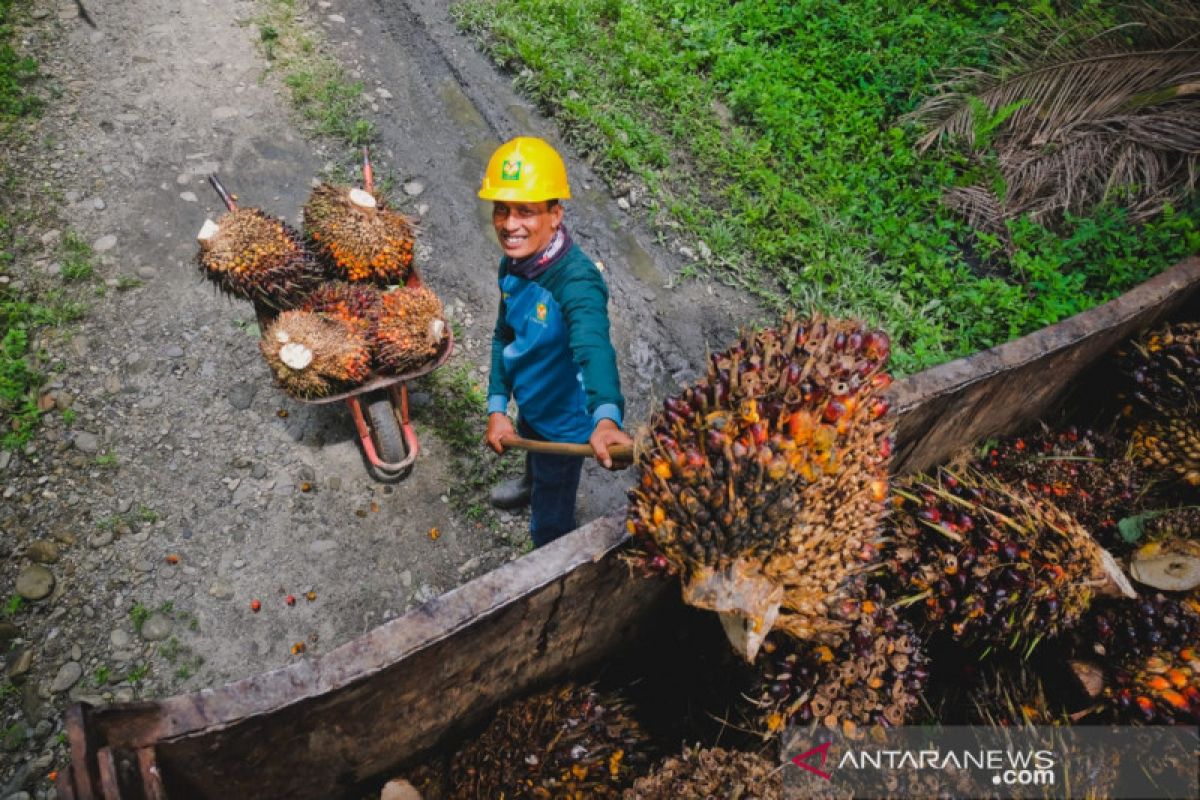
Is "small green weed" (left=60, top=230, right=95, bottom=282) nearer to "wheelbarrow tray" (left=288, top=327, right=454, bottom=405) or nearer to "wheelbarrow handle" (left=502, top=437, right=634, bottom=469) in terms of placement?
"wheelbarrow tray" (left=288, top=327, right=454, bottom=405)

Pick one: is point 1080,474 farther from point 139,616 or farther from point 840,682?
point 139,616

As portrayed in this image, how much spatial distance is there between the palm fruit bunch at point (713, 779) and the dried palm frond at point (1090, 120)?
174 inches

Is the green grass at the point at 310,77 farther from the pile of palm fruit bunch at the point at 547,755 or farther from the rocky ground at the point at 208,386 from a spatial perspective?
the pile of palm fruit bunch at the point at 547,755

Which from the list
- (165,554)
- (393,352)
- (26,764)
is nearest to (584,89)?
(393,352)

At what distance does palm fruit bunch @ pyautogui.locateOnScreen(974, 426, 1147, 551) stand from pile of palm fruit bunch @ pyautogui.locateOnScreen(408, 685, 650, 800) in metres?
1.90

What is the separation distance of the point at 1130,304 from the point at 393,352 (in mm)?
3320

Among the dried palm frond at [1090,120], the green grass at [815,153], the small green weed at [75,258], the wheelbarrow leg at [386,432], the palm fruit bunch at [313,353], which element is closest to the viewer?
the palm fruit bunch at [313,353]

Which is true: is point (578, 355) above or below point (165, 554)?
above

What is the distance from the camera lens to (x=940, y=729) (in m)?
2.38

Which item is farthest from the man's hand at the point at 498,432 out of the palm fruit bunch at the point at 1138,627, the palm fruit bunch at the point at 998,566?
the palm fruit bunch at the point at 1138,627

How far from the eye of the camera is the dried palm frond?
15.6ft

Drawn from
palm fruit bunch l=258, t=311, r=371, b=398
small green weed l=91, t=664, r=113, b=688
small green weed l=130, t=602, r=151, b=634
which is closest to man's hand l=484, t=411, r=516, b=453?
palm fruit bunch l=258, t=311, r=371, b=398

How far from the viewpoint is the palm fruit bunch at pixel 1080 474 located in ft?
9.34

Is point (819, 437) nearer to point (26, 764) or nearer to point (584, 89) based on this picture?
point (26, 764)
